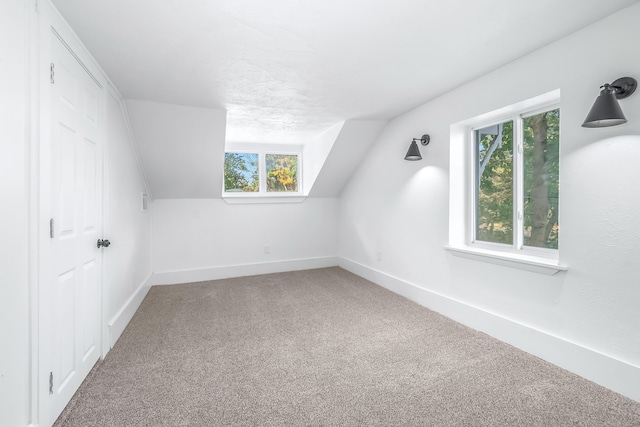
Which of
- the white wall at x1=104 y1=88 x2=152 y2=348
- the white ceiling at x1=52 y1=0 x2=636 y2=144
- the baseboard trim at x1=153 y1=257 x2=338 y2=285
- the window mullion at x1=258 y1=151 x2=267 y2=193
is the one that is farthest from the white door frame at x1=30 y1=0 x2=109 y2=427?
the window mullion at x1=258 y1=151 x2=267 y2=193

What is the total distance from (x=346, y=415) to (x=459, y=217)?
2085 mm

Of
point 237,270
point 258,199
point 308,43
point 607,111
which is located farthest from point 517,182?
point 237,270

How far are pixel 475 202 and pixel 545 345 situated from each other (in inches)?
51.7

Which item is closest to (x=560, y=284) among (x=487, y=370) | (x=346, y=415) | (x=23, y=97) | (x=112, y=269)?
A: (x=487, y=370)

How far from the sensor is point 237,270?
4.48 m

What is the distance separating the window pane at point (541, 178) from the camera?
2.22 metres

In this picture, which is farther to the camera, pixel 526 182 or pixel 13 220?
pixel 526 182

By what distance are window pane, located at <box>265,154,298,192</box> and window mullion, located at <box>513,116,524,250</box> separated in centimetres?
334

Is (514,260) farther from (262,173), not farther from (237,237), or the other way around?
(262,173)

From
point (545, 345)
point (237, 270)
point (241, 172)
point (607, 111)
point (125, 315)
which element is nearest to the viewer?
point (607, 111)

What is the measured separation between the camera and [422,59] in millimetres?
2168

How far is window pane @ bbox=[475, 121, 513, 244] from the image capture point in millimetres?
2553

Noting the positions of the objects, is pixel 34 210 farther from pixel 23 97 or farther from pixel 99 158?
pixel 99 158

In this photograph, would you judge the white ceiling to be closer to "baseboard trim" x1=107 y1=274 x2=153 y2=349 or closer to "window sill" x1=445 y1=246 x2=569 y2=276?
"window sill" x1=445 y1=246 x2=569 y2=276
